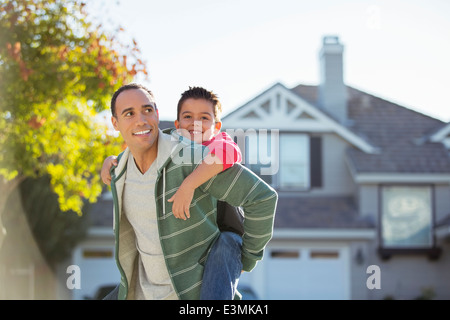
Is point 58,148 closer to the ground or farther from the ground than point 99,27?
closer to the ground

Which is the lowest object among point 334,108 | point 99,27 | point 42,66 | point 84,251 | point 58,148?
point 84,251

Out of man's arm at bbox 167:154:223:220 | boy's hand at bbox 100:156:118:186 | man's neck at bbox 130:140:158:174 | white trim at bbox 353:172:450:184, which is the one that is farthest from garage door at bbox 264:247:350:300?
man's arm at bbox 167:154:223:220

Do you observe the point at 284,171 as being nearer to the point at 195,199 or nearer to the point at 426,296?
the point at 426,296

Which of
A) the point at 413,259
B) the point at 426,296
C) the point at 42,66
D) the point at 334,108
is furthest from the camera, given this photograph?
the point at 334,108

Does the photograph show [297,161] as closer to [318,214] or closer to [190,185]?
[318,214]

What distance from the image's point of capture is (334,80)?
A: 2039cm

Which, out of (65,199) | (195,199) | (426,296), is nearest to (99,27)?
(65,199)

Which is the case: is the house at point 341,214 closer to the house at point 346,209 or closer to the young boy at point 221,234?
the house at point 346,209

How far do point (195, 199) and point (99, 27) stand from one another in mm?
6648

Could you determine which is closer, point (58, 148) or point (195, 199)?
point (195, 199)

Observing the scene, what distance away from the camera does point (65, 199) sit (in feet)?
33.6

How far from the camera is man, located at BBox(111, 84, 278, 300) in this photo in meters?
2.91

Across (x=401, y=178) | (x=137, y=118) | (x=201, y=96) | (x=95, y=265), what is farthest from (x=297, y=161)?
(x=137, y=118)

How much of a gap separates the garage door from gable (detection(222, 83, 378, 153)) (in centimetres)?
332
